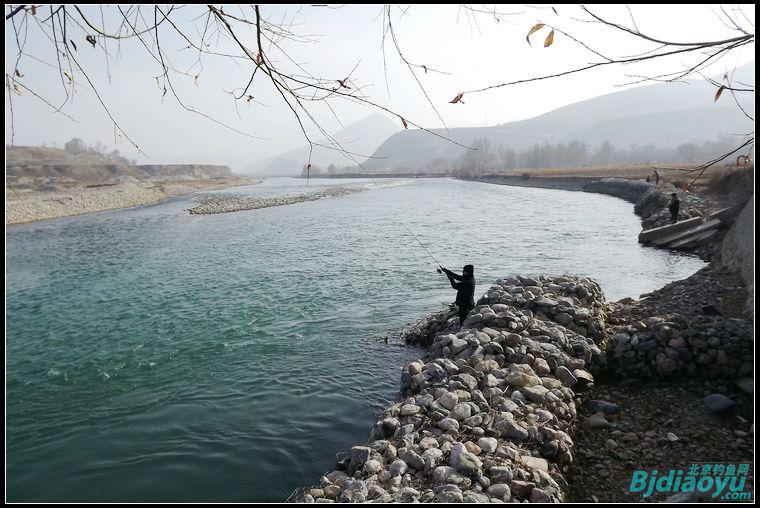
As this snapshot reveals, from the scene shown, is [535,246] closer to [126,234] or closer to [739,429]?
[739,429]

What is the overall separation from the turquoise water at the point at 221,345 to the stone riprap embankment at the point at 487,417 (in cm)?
134

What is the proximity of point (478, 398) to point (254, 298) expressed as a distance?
385 inches

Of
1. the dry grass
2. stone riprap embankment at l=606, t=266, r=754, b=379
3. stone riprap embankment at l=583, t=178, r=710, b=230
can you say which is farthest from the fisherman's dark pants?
stone riprap embankment at l=583, t=178, r=710, b=230

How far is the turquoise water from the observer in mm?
6133

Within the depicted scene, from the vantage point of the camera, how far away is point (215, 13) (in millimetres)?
2617

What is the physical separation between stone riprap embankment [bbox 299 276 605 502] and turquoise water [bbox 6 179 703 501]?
4.39ft

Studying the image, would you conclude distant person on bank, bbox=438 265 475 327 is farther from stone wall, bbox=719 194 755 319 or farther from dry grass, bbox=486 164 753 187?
stone wall, bbox=719 194 755 319

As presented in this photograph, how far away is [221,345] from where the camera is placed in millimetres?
10281

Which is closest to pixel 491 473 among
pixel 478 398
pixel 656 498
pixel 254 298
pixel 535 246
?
pixel 478 398

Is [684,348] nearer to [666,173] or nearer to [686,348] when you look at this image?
[686,348]

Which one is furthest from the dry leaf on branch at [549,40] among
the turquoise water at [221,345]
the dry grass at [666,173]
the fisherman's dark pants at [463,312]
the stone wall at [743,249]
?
the stone wall at [743,249]

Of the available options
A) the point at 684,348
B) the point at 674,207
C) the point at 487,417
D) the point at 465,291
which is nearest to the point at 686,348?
the point at 684,348

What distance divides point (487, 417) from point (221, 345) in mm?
7164

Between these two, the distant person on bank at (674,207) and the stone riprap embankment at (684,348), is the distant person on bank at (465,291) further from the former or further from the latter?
the distant person on bank at (674,207)
